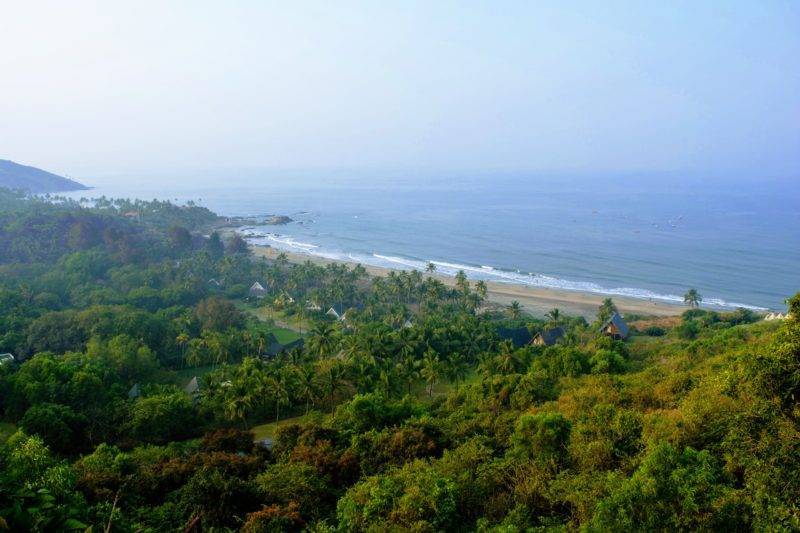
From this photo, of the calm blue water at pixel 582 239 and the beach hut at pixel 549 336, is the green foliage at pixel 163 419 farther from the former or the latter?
the calm blue water at pixel 582 239

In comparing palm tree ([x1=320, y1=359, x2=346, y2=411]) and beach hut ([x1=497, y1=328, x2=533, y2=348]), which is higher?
palm tree ([x1=320, y1=359, x2=346, y2=411])

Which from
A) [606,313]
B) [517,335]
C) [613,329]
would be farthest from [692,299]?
[517,335]

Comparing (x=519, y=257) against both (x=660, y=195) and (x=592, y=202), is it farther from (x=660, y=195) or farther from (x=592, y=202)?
(x=660, y=195)

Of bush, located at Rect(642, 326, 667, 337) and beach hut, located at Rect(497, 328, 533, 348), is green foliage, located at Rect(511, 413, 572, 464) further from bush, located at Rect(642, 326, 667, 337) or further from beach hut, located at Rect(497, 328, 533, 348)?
bush, located at Rect(642, 326, 667, 337)

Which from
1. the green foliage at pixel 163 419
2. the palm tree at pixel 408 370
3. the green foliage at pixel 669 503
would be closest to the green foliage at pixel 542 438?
the green foliage at pixel 669 503

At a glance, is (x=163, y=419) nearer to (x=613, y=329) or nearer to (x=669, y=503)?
(x=669, y=503)

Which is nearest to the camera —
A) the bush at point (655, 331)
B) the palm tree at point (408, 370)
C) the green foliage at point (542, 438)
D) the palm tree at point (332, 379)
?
the green foliage at point (542, 438)

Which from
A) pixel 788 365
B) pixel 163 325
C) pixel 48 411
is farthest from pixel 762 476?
pixel 163 325

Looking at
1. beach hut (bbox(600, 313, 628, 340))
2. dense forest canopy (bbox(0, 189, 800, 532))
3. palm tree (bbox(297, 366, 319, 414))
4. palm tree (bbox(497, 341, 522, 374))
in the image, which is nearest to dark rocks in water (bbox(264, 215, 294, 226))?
dense forest canopy (bbox(0, 189, 800, 532))
